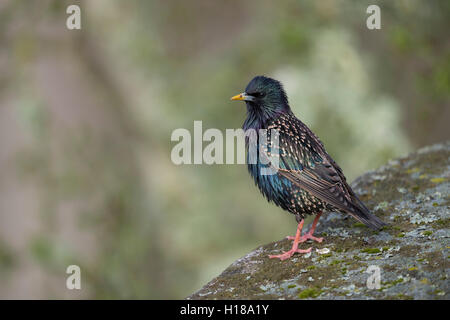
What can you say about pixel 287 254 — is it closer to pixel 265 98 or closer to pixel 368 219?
pixel 368 219

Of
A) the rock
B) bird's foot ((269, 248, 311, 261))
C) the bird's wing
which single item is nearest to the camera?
the rock

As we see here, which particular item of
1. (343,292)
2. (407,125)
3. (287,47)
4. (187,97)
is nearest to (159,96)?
(187,97)

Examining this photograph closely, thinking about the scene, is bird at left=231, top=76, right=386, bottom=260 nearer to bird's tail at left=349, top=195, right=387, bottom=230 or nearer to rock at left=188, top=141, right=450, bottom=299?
bird's tail at left=349, top=195, right=387, bottom=230

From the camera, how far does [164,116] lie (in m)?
8.47

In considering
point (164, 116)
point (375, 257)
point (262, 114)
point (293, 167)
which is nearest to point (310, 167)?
point (293, 167)

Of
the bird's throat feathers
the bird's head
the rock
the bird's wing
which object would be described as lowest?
the rock

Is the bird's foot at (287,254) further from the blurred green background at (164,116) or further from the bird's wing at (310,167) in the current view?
the blurred green background at (164,116)

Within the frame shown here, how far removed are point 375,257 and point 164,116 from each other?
555 cm

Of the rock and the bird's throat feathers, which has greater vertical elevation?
the bird's throat feathers

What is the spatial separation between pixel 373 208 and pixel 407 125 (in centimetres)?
633

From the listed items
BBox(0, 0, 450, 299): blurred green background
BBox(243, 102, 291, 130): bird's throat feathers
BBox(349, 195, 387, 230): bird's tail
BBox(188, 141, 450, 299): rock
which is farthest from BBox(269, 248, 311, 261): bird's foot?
BBox(0, 0, 450, 299): blurred green background

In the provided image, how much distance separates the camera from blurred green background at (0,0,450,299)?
7.08 meters

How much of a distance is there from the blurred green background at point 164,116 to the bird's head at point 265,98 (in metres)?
2.06
